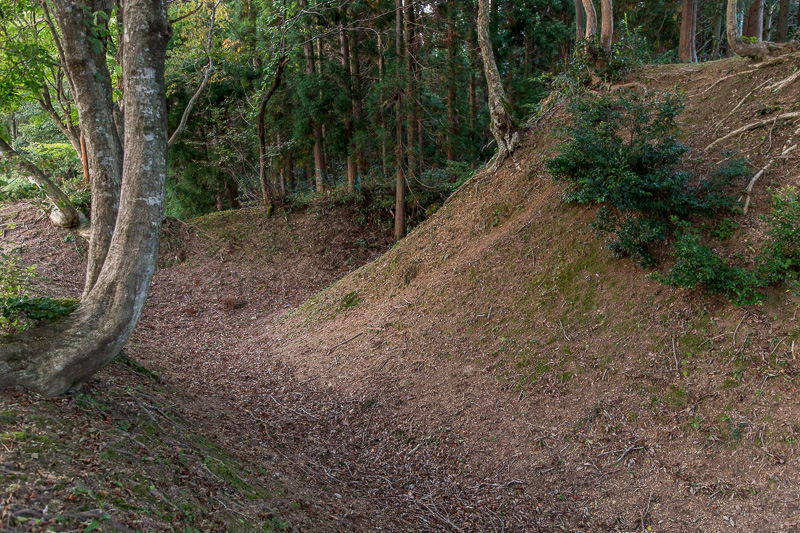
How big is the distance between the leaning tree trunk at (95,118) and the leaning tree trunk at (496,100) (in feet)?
24.2

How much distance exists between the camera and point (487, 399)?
6312mm

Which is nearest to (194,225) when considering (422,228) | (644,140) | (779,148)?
(422,228)

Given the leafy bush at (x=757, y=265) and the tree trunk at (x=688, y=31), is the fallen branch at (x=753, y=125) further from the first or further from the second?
the tree trunk at (x=688, y=31)

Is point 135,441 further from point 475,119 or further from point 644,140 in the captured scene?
point 475,119

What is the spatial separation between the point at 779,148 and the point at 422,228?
6.53m

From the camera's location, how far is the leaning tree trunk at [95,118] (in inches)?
193

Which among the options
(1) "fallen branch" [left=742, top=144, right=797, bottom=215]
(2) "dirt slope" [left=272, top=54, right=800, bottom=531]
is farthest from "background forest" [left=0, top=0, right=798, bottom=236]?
(1) "fallen branch" [left=742, top=144, right=797, bottom=215]

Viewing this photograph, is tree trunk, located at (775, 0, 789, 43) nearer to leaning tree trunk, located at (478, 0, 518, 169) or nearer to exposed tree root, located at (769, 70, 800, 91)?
exposed tree root, located at (769, 70, 800, 91)

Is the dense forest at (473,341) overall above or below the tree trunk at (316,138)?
below

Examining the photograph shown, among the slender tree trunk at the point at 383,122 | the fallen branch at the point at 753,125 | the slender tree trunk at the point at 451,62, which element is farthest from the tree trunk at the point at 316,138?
the fallen branch at the point at 753,125

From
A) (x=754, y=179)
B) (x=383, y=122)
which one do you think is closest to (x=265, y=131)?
(x=383, y=122)

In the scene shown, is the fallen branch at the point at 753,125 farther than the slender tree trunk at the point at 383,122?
No

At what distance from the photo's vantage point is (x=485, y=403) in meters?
6.27

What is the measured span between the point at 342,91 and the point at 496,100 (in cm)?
684
